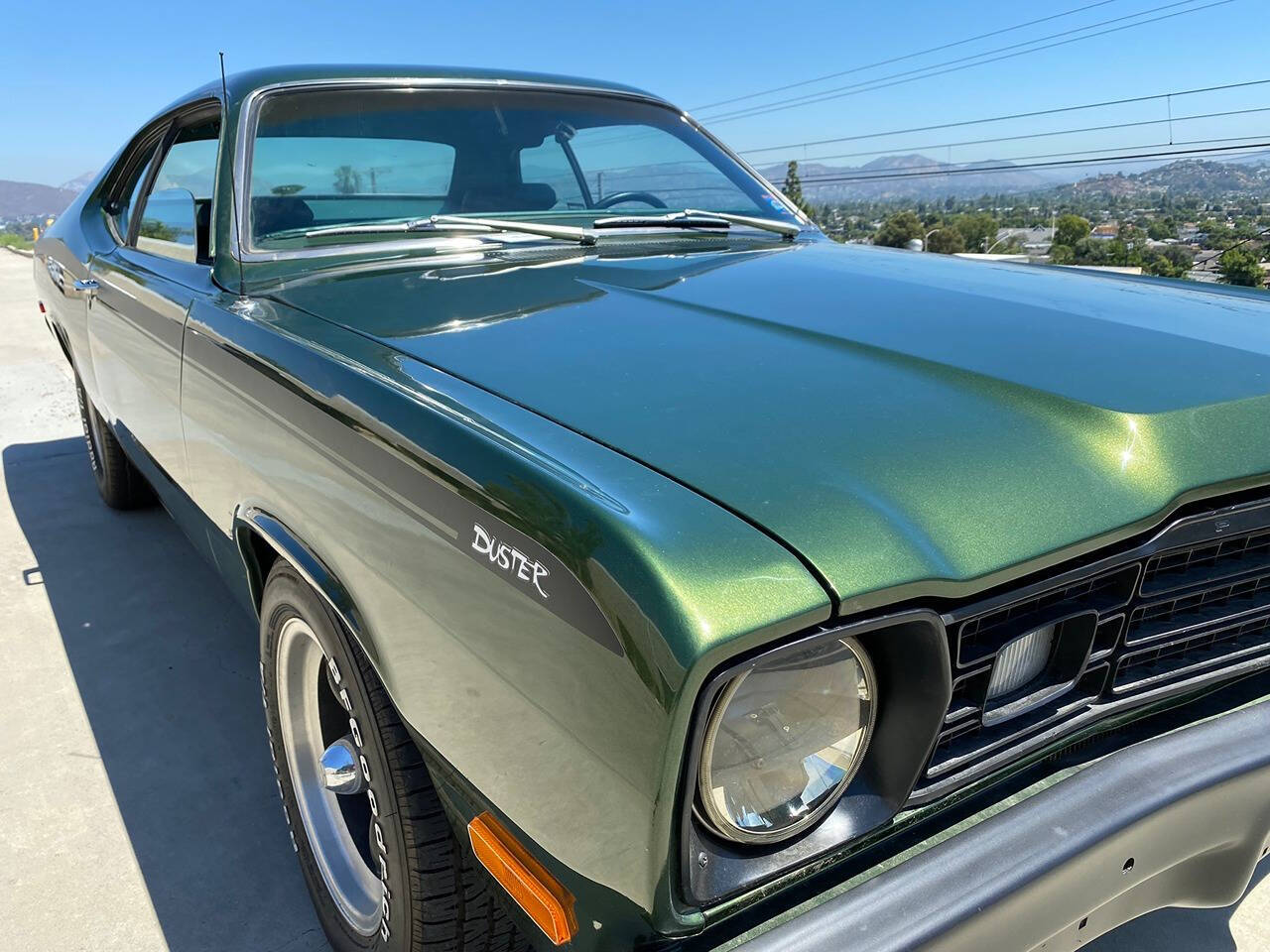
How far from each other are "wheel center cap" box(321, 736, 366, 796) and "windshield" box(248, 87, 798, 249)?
1201 mm

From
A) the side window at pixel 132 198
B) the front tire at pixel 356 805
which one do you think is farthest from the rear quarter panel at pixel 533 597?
the side window at pixel 132 198

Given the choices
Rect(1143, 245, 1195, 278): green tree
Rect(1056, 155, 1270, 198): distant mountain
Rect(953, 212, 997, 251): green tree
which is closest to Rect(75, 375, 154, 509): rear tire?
Rect(1143, 245, 1195, 278): green tree

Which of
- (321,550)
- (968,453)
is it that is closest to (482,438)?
(321,550)

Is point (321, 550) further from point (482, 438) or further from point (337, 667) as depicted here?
point (482, 438)

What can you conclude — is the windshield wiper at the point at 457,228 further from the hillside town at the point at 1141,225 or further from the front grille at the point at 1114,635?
the hillside town at the point at 1141,225

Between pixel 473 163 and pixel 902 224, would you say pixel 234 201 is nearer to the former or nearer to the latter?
pixel 473 163

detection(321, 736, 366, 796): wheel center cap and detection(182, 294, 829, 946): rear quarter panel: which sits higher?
detection(182, 294, 829, 946): rear quarter panel

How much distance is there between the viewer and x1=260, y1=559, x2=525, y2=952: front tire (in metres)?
1.36

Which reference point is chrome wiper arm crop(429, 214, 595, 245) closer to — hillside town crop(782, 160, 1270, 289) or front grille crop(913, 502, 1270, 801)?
front grille crop(913, 502, 1270, 801)

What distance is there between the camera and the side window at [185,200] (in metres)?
2.31

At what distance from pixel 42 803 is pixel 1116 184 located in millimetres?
A: 24539

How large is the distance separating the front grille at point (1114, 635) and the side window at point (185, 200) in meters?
1.95

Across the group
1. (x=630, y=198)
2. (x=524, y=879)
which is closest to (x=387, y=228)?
(x=630, y=198)

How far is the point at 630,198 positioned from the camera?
2848mm
